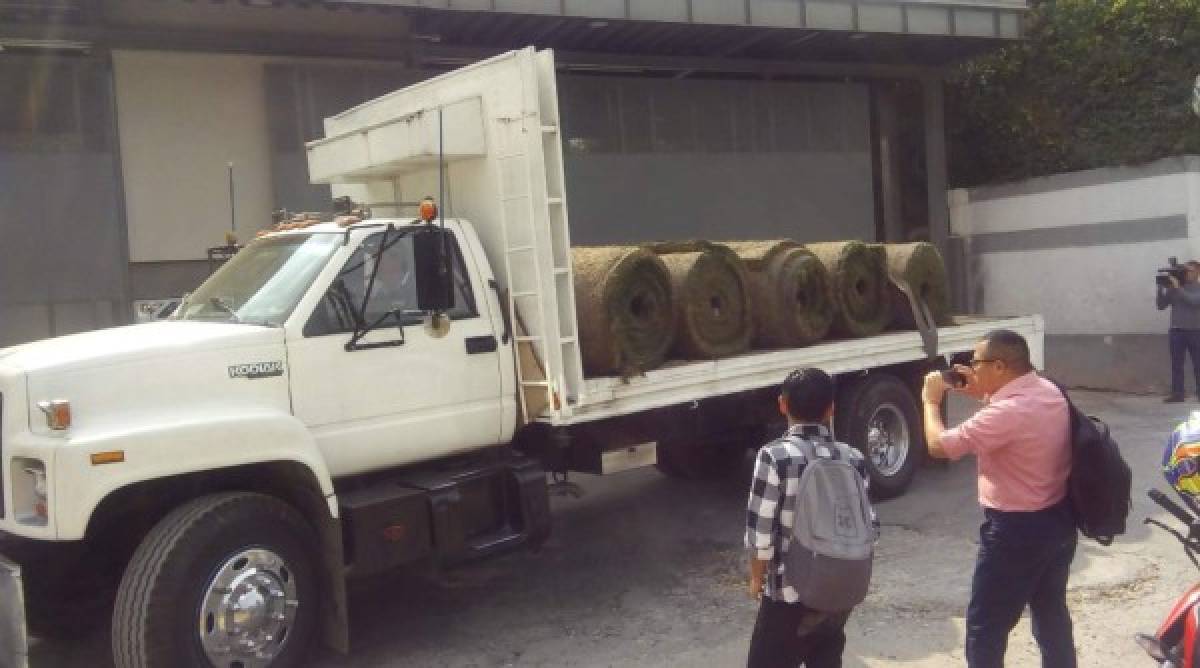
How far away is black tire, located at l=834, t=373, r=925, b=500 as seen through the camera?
7633 mm

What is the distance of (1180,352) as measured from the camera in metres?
11.2

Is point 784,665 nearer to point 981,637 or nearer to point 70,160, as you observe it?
point 981,637

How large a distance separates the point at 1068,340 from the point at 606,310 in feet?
33.7

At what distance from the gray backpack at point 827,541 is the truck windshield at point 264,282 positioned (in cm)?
282

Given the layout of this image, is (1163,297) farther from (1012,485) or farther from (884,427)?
(1012,485)

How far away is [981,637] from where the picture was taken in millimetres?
3703

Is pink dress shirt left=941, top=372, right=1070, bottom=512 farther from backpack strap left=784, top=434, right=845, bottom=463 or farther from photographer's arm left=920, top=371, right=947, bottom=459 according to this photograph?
backpack strap left=784, top=434, right=845, bottom=463

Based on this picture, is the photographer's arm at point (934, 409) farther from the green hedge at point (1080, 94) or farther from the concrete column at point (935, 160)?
the concrete column at point (935, 160)

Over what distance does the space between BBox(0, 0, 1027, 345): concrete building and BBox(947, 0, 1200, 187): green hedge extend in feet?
3.22

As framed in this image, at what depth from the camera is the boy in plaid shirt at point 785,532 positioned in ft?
10.8

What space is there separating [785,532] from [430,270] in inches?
96.2

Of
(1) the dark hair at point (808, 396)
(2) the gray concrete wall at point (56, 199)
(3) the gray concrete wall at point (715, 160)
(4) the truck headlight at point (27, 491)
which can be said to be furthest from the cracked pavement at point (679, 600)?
(3) the gray concrete wall at point (715, 160)

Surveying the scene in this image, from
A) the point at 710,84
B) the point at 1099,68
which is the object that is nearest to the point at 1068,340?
the point at 1099,68

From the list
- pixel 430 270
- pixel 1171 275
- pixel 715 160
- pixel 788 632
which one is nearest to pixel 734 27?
pixel 715 160
